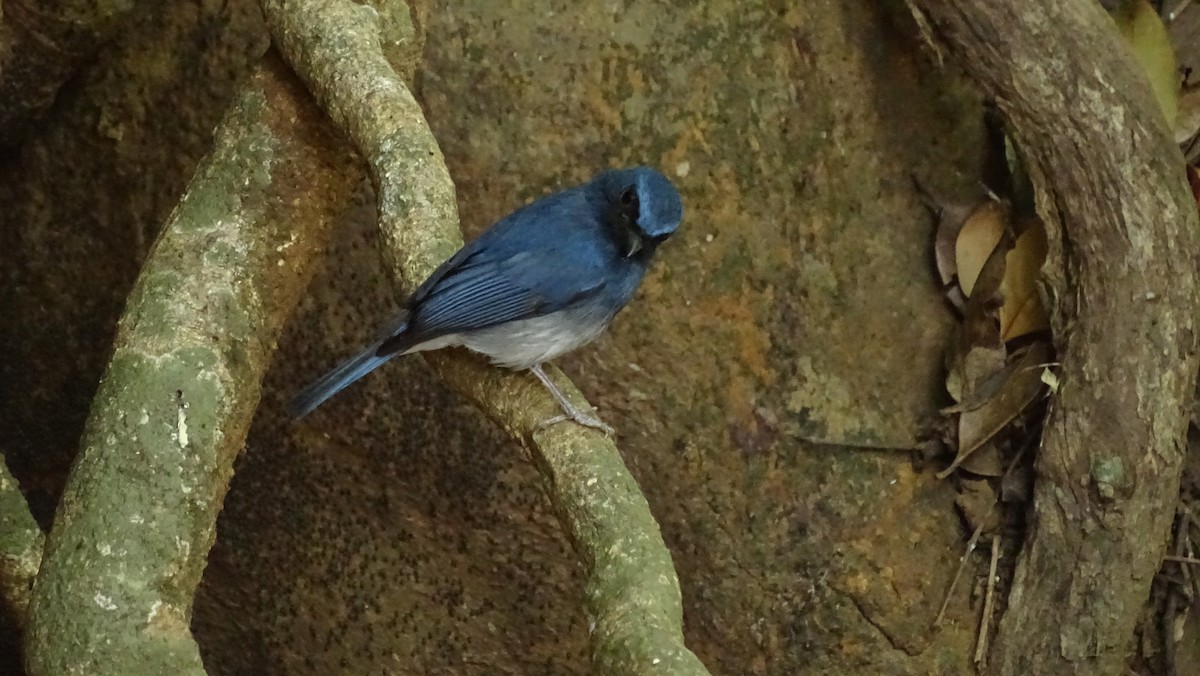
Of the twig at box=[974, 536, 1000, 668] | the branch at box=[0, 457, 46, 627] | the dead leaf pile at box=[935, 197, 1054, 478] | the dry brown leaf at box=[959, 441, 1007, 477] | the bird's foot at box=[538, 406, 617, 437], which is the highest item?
the bird's foot at box=[538, 406, 617, 437]

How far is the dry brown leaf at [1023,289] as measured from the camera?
280 centimetres

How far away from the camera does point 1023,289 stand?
9.24ft

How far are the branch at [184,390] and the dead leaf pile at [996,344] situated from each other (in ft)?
4.89

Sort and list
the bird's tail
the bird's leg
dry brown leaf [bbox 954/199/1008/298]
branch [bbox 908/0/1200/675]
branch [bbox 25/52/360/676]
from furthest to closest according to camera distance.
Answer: dry brown leaf [bbox 954/199/1008/298] < branch [bbox 908/0/1200/675] < the bird's tail < the bird's leg < branch [bbox 25/52/360/676]

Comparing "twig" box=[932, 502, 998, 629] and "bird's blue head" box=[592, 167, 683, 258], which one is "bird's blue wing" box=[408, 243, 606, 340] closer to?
"bird's blue head" box=[592, 167, 683, 258]

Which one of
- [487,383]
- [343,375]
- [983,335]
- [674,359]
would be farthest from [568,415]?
[983,335]

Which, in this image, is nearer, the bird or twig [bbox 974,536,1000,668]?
the bird

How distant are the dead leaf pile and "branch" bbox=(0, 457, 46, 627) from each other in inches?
79.0

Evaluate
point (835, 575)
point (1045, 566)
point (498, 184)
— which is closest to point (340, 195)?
point (498, 184)

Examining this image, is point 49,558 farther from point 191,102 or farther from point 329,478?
point 191,102

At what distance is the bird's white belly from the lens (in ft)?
7.36

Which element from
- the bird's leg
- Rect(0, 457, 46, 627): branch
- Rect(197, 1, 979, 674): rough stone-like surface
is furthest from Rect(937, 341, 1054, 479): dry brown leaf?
Rect(0, 457, 46, 627): branch

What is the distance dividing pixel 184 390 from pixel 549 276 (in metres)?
0.74

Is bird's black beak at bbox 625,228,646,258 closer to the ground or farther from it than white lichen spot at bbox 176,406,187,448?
farther from it
